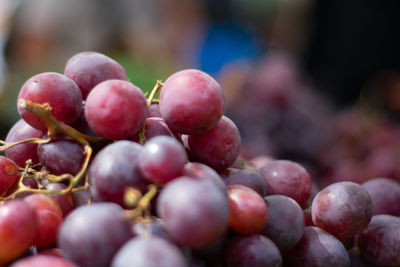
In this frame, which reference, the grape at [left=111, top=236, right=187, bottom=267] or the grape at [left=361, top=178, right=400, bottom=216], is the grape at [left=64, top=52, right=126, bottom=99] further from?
the grape at [left=361, top=178, right=400, bottom=216]

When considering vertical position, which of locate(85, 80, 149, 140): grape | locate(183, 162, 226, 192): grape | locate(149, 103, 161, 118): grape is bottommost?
locate(183, 162, 226, 192): grape

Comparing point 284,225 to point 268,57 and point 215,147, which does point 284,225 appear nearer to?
point 215,147

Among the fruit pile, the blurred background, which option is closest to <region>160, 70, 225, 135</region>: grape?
the fruit pile

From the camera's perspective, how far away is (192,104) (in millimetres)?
584

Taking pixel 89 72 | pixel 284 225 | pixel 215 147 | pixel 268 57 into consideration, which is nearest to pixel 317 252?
pixel 284 225

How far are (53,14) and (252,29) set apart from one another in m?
1.74

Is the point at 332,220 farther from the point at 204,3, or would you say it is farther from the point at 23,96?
the point at 204,3

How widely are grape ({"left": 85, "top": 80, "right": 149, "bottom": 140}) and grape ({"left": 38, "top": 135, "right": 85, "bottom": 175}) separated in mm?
37

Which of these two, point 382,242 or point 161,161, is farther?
point 382,242

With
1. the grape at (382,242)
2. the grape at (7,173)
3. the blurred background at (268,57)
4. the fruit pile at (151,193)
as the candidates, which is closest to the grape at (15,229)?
the fruit pile at (151,193)

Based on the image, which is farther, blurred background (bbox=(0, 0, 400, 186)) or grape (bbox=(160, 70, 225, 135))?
blurred background (bbox=(0, 0, 400, 186))

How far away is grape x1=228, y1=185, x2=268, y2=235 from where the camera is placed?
537 millimetres

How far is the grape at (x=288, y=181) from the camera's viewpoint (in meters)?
0.68

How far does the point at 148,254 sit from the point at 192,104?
24 centimetres
